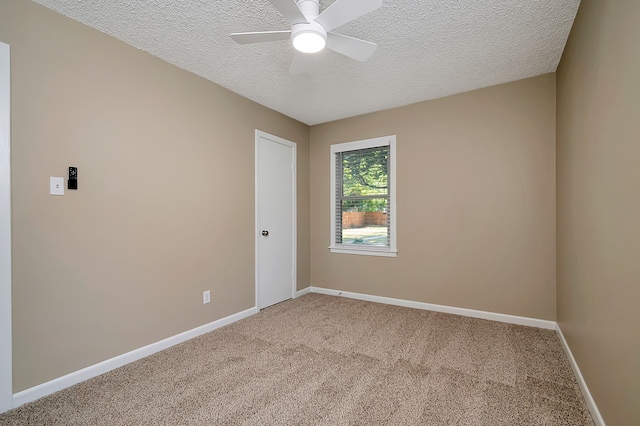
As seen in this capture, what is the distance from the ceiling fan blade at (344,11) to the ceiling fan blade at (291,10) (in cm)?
10

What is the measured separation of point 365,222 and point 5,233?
350 cm

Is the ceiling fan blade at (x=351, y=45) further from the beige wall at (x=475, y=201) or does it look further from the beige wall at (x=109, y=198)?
the beige wall at (x=475, y=201)

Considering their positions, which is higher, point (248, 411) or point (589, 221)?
point (589, 221)

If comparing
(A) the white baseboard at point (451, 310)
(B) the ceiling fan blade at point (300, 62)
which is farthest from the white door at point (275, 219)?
(B) the ceiling fan blade at point (300, 62)

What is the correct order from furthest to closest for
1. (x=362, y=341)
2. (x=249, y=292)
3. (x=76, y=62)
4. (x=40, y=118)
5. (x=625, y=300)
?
(x=249, y=292), (x=362, y=341), (x=76, y=62), (x=40, y=118), (x=625, y=300)

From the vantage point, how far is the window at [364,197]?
A: 392 cm

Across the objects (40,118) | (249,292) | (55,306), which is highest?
(40,118)

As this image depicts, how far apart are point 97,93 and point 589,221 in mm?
3553

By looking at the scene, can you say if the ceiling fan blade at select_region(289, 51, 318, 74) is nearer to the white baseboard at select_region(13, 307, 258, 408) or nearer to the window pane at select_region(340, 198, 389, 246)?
the window pane at select_region(340, 198, 389, 246)

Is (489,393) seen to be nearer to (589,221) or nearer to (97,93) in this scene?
(589,221)

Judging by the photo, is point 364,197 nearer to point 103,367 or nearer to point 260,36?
point 260,36

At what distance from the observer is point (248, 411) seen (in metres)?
1.77

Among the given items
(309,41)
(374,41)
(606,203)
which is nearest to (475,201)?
(606,203)

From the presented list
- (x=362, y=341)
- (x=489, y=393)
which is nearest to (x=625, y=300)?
(x=489, y=393)
